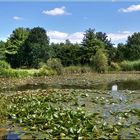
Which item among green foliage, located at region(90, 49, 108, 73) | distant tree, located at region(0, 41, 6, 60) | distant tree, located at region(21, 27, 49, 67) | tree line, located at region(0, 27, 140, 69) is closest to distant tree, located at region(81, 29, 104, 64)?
tree line, located at region(0, 27, 140, 69)

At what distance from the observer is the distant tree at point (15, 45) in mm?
50438

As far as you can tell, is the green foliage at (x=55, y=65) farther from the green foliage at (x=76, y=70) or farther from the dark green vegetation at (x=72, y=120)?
the dark green vegetation at (x=72, y=120)

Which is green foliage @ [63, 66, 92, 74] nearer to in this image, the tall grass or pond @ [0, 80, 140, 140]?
the tall grass

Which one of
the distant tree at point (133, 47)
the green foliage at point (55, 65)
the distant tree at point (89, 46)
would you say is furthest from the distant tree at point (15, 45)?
the green foliage at point (55, 65)

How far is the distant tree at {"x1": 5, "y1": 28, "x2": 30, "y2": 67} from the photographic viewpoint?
5044 cm

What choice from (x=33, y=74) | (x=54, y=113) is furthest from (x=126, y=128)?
(x=33, y=74)

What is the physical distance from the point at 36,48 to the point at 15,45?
858cm

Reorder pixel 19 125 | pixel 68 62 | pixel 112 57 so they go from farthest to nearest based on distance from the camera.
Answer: pixel 112 57 → pixel 68 62 → pixel 19 125

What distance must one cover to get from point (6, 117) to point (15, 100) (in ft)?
11.0

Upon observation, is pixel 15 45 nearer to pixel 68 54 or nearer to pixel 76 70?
pixel 68 54

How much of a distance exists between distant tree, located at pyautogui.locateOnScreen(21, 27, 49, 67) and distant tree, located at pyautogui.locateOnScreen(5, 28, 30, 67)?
1992 mm

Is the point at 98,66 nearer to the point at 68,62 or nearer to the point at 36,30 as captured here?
the point at 68,62

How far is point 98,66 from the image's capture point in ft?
127

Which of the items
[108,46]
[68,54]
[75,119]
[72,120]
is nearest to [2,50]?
[68,54]
